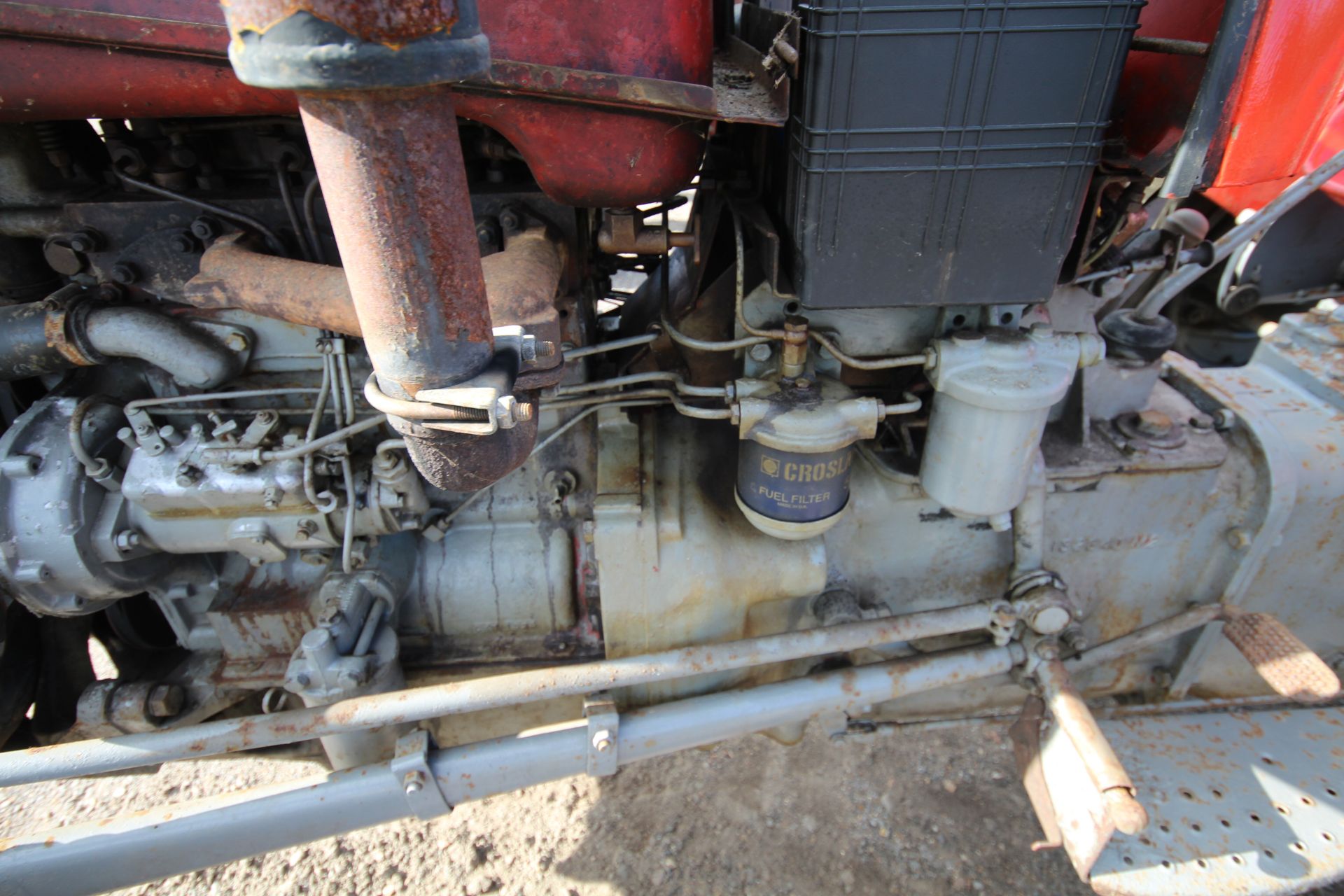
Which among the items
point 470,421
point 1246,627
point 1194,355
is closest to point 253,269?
point 470,421

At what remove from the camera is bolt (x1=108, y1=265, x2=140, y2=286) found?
1.37m

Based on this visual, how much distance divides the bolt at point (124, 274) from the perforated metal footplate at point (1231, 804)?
2.17m

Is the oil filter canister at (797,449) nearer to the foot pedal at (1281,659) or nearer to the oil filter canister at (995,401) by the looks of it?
the oil filter canister at (995,401)

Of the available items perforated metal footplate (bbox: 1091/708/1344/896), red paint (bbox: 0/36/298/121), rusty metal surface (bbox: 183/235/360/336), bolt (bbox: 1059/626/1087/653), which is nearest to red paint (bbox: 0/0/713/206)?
red paint (bbox: 0/36/298/121)

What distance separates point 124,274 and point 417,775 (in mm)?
1075

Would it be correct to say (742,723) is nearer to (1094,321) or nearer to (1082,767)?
(1082,767)

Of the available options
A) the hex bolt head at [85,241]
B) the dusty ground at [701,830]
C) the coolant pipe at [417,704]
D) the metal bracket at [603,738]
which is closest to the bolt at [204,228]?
the hex bolt head at [85,241]

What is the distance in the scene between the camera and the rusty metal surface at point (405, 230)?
71 cm

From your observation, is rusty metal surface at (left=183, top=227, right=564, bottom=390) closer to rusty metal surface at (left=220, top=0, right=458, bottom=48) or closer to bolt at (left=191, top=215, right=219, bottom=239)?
bolt at (left=191, top=215, right=219, bottom=239)

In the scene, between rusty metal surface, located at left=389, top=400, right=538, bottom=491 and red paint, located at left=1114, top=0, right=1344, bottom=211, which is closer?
rusty metal surface, located at left=389, top=400, right=538, bottom=491

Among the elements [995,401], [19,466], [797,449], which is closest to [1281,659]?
[995,401]

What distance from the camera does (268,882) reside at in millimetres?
1911

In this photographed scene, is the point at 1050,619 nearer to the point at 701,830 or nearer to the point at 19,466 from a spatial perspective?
the point at 701,830

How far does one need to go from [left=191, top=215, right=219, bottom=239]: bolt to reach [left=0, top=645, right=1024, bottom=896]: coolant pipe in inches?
36.2
